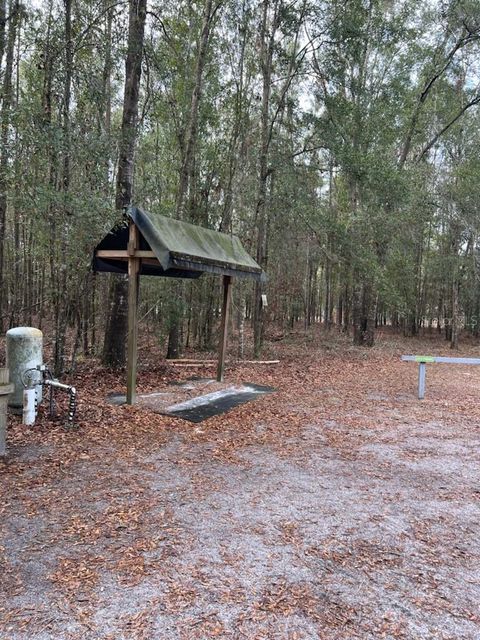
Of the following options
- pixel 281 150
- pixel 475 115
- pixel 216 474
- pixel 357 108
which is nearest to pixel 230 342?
pixel 281 150

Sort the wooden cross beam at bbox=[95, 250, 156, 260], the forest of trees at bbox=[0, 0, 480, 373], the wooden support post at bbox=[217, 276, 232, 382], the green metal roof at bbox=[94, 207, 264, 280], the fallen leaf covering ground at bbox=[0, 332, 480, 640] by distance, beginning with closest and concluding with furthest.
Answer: the fallen leaf covering ground at bbox=[0, 332, 480, 640]
the green metal roof at bbox=[94, 207, 264, 280]
the wooden cross beam at bbox=[95, 250, 156, 260]
the forest of trees at bbox=[0, 0, 480, 373]
the wooden support post at bbox=[217, 276, 232, 382]

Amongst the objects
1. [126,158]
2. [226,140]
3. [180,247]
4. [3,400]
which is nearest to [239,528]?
[3,400]

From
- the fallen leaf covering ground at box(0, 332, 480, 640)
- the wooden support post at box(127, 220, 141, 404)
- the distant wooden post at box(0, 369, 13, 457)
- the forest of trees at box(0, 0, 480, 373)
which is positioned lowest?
the fallen leaf covering ground at box(0, 332, 480, 640)

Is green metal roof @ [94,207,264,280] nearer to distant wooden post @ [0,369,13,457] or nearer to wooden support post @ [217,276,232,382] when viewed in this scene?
wooden support post @ [217,276,232,382]

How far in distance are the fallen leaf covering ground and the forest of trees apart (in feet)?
10.6

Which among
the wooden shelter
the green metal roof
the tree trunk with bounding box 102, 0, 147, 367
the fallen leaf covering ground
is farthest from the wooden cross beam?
the fallen leaf covering ground

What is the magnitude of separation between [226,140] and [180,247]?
7.94 metres

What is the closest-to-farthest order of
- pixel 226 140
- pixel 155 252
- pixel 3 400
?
pixel 3 400, pixel 155 252, pixel 226 140

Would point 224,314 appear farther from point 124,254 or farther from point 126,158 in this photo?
point 126,158

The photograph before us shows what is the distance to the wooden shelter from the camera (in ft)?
17.1

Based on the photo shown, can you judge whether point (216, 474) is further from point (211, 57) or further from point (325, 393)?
point (211, 57)

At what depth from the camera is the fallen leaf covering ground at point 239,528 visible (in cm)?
192

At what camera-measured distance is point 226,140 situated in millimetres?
12156

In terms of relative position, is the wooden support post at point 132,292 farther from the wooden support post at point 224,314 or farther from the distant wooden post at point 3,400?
the wooden support post at point 224,314
